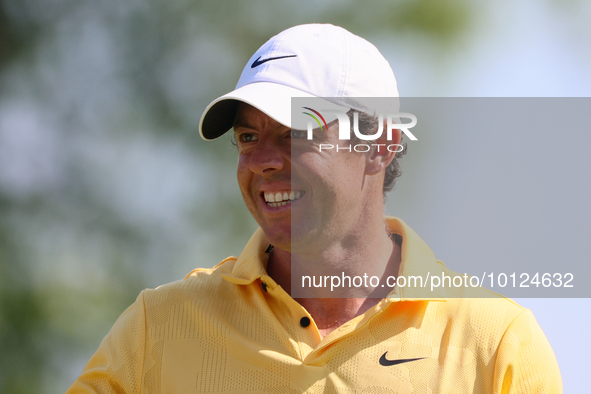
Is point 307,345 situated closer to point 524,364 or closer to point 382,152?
point 524,364

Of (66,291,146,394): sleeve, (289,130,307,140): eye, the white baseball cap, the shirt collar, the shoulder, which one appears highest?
the white baseball cap

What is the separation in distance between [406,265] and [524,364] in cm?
41

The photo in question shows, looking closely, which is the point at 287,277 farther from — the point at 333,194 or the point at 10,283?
the point at 10,283

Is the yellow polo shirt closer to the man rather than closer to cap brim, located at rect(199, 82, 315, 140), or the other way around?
the man

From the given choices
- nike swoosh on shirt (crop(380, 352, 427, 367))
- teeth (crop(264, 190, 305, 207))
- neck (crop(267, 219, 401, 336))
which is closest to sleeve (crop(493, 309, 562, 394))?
nike swoosh on shirt (crop(380, 352, 427, 367))

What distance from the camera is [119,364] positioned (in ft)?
5.69

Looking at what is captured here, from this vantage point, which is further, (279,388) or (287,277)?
(287,277)

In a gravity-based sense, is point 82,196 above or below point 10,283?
above

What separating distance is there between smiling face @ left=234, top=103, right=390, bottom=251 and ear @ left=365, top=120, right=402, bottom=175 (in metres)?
0.11

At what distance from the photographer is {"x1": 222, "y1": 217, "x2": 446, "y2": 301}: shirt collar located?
5.48 feet

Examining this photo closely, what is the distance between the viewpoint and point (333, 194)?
1801mm

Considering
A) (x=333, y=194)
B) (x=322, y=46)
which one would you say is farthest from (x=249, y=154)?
(x=322, y=46)

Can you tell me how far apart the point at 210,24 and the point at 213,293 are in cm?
434

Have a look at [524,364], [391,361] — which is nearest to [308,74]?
[391,361]
